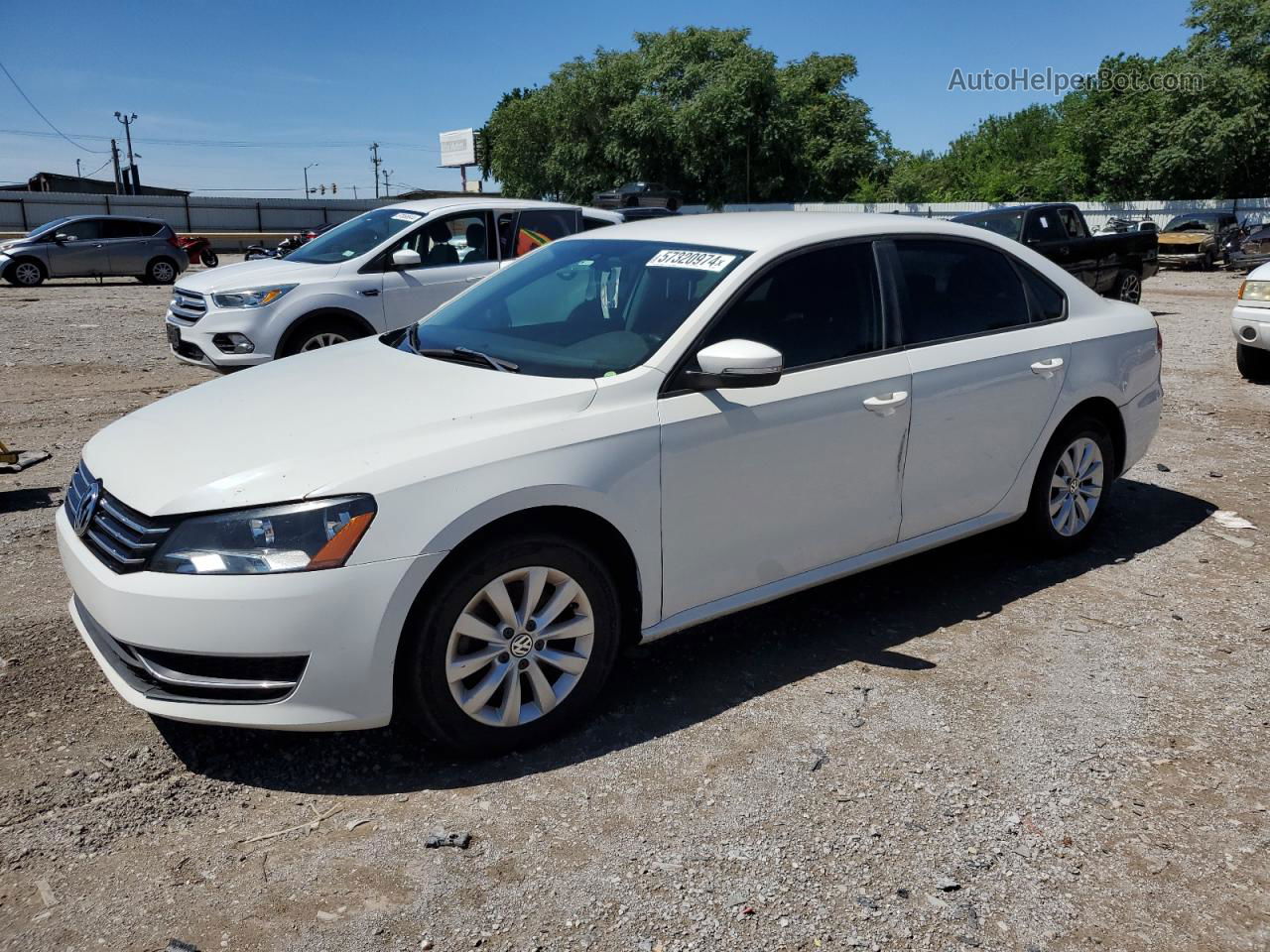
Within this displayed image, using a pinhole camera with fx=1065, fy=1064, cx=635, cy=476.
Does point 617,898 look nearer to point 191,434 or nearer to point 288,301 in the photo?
point 191,434

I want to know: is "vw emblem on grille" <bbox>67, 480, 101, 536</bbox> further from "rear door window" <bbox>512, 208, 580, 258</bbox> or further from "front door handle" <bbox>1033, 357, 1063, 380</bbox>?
"rear door window" <bbox>512, 208, 580, 258</bbox>

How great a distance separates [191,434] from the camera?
355 cm

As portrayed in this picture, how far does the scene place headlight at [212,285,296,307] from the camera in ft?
29.7

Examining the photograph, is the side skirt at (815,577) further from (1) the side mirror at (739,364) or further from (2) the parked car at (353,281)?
(2) the parked car at (353,281)

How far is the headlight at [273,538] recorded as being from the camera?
Result: 2.98m

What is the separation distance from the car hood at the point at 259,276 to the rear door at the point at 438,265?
0.54 m

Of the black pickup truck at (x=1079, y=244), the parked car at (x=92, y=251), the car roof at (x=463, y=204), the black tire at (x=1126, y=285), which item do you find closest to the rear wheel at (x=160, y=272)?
the parked car at (x=92, y=251)

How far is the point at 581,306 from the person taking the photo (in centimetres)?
420

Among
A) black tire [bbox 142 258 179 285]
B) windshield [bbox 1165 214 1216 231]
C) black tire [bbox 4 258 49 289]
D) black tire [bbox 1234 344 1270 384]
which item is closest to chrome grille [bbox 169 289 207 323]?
black tire [bbox 1234 344 1270 384]

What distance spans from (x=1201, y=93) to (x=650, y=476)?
50.1 meters

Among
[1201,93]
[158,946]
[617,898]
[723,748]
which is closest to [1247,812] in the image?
[723,748]

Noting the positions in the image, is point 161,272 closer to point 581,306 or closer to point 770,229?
point 581,306

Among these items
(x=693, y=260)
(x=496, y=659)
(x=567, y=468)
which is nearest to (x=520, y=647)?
(x=496, y=659)

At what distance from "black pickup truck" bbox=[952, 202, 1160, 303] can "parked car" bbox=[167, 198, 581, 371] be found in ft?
23.6
